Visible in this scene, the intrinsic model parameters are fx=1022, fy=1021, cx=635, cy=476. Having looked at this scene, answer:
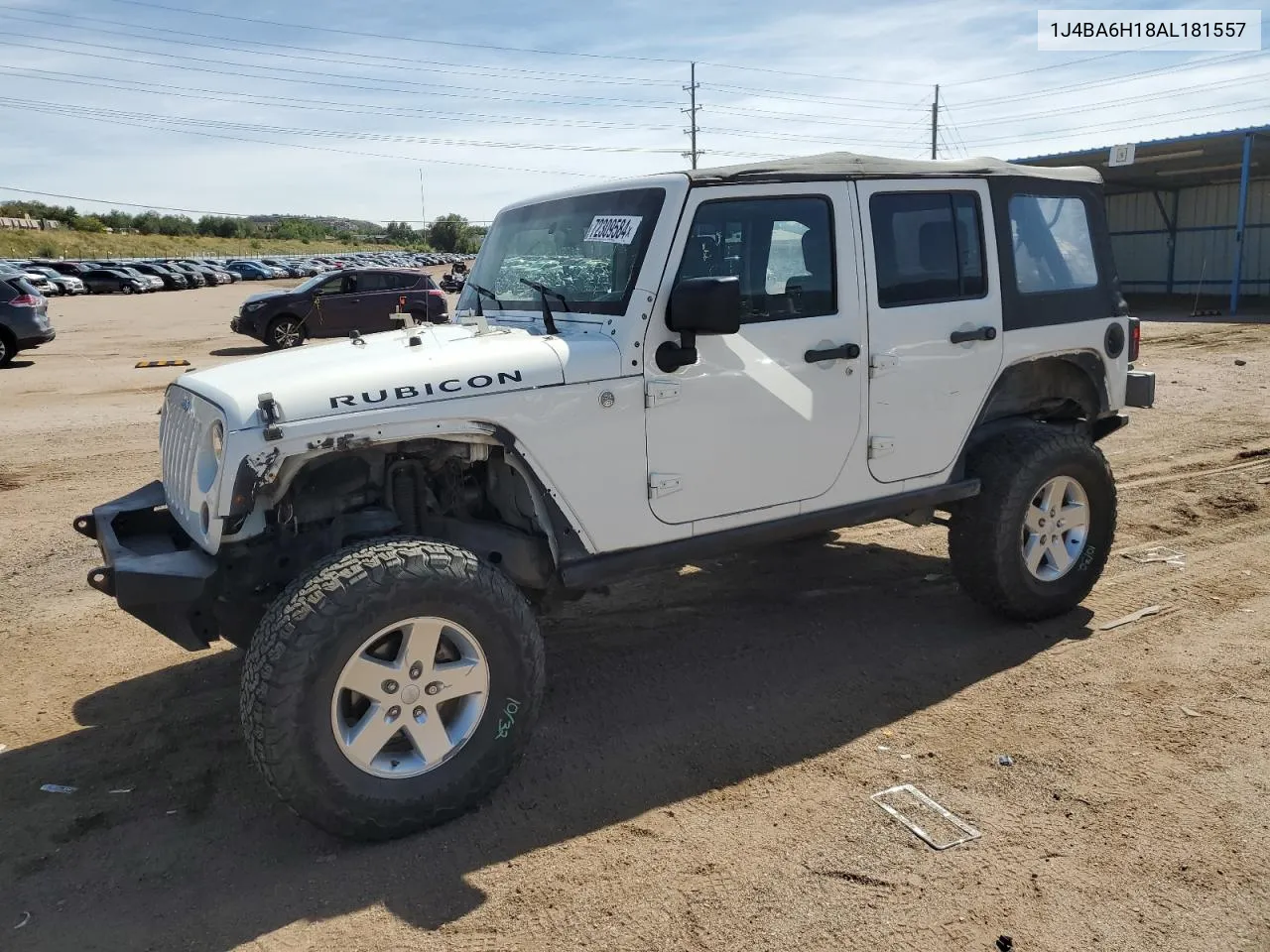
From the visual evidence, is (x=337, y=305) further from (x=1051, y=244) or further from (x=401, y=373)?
(x=401, y=373)

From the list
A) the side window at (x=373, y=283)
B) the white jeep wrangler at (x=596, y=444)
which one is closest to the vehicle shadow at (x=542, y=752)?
the white jeep wrangler at (x=596, y=444)

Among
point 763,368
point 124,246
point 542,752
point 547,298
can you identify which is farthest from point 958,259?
point 124,246

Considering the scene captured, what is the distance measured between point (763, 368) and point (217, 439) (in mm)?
2039

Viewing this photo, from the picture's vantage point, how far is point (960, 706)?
425 cm

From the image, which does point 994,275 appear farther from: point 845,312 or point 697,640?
point 697,640

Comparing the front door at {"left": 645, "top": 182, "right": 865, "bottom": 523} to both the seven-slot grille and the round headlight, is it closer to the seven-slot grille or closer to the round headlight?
the round headlight

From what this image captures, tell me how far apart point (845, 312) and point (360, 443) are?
211cm

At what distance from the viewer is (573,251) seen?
425cm

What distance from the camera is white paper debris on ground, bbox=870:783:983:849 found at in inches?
130

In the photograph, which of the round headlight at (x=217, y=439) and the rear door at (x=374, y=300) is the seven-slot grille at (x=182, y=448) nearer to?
the round headlight at (x=217, y=439)

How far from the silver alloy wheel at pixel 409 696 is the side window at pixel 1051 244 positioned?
10.5ft

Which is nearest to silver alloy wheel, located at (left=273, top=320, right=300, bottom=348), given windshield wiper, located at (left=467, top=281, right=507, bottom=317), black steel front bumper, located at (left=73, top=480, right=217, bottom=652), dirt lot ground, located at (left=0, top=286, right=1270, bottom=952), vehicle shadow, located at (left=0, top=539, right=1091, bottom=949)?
dirt lot ground, located at (left=0, top=286, right=1270, bottom=952)

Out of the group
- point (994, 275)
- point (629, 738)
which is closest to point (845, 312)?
point (994, 275)

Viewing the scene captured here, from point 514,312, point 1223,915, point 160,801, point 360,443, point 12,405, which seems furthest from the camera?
point 12,405
